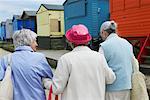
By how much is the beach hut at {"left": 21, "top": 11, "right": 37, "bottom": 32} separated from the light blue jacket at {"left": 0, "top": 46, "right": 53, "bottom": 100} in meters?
28.3

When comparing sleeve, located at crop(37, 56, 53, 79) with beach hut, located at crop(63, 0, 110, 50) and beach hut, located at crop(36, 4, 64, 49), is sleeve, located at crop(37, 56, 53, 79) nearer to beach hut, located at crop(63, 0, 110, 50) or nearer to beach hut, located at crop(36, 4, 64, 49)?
beach hut, located at crop(63, 0, 110, 50)

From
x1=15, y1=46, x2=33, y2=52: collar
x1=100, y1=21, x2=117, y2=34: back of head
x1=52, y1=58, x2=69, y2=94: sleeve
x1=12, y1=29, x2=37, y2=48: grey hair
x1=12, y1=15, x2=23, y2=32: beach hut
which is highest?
x1=12, y1=15, x2=23, y2=32: beach hut

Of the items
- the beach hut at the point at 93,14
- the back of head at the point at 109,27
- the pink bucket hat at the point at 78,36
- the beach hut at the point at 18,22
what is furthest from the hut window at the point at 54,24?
the pink bucket hat at the point at 78,36

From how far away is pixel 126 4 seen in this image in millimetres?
12250

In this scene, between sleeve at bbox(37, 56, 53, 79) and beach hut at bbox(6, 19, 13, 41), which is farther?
beach hut at bbox(6, 19, 13, 41)

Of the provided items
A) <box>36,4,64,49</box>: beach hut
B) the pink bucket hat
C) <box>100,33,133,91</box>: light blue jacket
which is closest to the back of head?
<box>100,33,133,91</box>: light blue jacket

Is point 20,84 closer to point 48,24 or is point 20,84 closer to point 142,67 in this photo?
point 142,67

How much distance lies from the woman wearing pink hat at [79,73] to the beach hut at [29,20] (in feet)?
93.3

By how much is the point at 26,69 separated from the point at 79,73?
0.56 metres

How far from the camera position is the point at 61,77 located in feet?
10.7

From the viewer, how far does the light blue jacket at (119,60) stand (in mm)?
4086

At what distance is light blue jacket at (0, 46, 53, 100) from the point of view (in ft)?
11.2

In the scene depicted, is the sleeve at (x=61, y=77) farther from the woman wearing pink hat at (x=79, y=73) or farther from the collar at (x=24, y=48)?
the collar at (x=24, y=48)

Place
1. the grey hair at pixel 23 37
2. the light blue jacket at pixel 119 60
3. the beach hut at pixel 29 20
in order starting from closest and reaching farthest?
the grey hair at pixel 23 37 → the light blue jacket at pixel 119 60 → the beach hut at pixel 29 20
